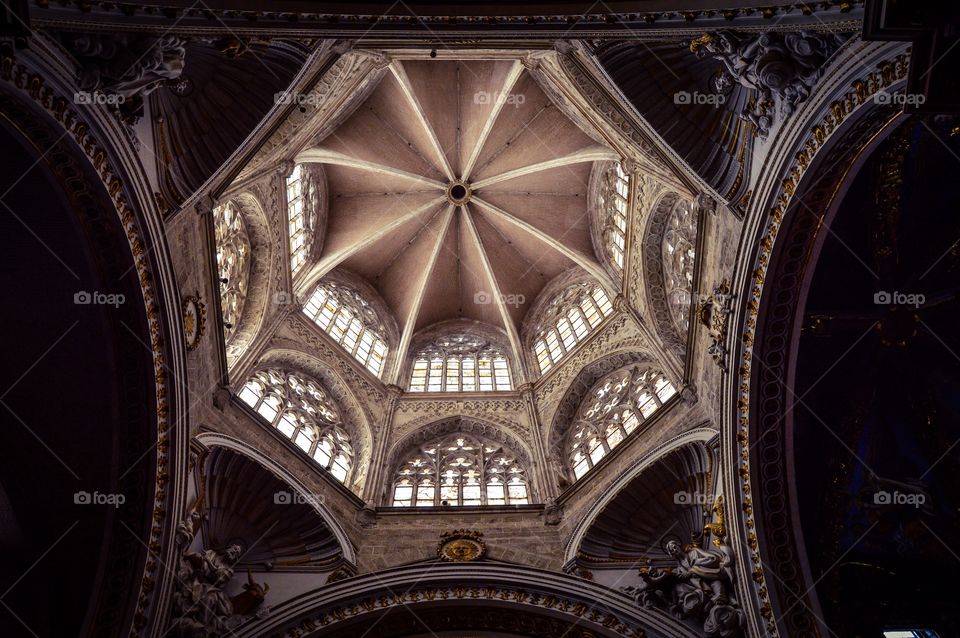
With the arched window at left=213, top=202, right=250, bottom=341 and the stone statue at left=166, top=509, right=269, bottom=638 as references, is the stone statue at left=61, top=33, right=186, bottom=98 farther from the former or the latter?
the stone statue at left=166, top=509, right=269, bottom=638

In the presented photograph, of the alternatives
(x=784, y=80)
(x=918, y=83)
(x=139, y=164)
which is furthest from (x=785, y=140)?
(x=139, y=164)

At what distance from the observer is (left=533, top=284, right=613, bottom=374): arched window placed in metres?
21.3

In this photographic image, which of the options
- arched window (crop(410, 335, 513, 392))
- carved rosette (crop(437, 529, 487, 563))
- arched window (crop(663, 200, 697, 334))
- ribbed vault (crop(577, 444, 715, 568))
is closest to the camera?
carved rosette (crop(437, 529, 487, 563))

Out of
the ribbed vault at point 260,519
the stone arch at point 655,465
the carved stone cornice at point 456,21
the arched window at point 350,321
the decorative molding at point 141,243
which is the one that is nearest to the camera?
the carved stone cornice at point 456,21

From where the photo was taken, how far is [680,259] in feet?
55.1

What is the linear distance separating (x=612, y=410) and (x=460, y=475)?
3.81 meters

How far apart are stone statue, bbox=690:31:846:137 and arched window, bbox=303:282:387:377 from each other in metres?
13.1

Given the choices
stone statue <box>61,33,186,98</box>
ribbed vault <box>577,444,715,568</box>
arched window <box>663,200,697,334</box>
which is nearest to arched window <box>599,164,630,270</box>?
arched window <box>663,200,697,334</box>

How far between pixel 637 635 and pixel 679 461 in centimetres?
356

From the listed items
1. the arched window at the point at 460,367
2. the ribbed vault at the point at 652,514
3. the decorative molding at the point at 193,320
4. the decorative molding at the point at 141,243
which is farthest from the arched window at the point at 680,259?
the decorative molding at the point at 141,243

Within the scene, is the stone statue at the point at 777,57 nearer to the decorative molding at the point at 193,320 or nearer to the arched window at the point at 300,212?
the decorative molding at the point at 193,320

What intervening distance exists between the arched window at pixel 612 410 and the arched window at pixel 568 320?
2.16 meters

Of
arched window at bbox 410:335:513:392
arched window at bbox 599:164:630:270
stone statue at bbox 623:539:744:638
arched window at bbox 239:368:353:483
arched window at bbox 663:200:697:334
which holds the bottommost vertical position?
stone statue at bbox 623:539:744:638

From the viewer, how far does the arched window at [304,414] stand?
55.7ft
